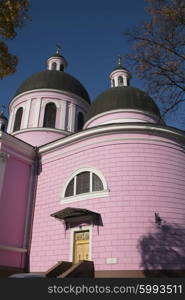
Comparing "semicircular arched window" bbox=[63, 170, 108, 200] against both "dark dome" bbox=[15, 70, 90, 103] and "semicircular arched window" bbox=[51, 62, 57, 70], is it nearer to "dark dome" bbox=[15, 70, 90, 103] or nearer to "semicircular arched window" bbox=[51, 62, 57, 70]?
"dark dome" bbox=[15, 70, 90, 103]

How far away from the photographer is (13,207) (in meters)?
15.9

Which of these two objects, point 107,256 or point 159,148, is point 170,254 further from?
point 159,148

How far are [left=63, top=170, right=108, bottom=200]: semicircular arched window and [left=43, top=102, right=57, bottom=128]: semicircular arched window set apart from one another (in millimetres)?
7424

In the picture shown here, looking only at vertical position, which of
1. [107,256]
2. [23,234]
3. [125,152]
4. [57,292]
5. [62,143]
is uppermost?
[62,143]

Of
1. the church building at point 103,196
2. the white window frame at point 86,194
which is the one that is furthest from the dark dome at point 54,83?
the white window frame at point 86,194

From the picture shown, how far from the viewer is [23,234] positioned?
52.3ft

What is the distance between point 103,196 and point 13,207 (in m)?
5.41

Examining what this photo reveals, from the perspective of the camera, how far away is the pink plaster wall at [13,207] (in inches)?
591

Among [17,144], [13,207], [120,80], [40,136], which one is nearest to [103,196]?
[13,207]

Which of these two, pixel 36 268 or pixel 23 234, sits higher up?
pixel 23 234

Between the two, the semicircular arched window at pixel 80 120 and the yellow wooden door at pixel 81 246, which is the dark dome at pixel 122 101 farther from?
the yellow wooden door at pixel 81 246

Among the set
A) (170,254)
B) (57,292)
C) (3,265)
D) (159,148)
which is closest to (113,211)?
(170,254)

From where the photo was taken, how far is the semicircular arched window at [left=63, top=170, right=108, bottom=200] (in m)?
14.5

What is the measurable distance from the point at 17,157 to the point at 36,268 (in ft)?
20.9
